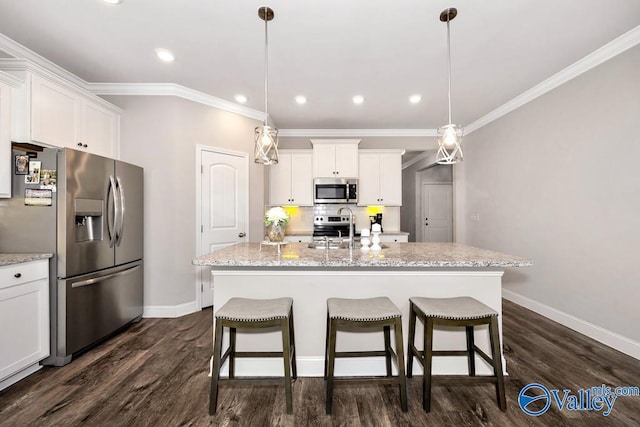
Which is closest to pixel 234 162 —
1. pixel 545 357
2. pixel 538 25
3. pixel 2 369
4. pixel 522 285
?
pixel 2 369

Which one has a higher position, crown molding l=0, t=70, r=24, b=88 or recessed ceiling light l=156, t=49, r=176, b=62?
recessed ceiling light l=156, t=49, r=176, b=62

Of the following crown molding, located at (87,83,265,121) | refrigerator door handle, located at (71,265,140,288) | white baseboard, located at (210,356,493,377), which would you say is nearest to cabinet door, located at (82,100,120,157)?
crown molding, located at (87,83,265,121)

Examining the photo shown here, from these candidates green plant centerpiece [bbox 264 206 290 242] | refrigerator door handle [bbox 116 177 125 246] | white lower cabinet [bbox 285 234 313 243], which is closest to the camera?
green plant centerpiece [bbox 264 206 290 242]

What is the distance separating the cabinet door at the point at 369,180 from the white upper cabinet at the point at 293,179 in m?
0.88

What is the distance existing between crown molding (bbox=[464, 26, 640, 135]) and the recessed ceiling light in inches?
158

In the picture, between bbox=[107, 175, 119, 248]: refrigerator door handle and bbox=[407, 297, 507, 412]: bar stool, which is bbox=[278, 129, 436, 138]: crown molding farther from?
bbox=[407, 297, 507, 412]: bar stool

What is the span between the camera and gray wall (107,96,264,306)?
3.18 meters

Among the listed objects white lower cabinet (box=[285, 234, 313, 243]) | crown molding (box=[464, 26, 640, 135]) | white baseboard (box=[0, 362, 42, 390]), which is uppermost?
crown molding (box=[464, 26, 640, 135])

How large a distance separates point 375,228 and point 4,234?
3.01 metres

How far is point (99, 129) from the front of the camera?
289cm

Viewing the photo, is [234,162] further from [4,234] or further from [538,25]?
[538,25]

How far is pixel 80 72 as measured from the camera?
2902 mm

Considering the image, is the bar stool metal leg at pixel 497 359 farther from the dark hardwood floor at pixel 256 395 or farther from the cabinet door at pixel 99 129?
the cabinet door at pixel 99 129

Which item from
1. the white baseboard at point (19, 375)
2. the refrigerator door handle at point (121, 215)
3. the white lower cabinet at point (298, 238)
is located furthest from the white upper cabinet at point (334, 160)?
the white baseboard at point (19, 375)
